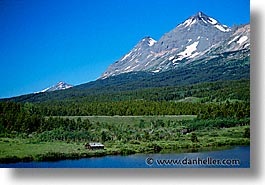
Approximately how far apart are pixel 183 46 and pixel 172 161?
0.80 meters

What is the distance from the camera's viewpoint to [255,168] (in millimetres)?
3760

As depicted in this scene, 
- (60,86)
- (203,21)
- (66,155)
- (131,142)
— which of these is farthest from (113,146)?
(203,21)

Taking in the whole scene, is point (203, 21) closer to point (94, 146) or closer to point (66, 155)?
point (94, 146)

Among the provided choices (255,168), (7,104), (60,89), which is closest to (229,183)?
(255,168)

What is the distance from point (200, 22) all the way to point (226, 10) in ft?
0.64

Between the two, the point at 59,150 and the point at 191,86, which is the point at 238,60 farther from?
the point at 59,150

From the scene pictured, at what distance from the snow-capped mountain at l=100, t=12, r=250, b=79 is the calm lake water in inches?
23.7

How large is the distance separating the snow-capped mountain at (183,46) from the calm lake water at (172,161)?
1.97 ft

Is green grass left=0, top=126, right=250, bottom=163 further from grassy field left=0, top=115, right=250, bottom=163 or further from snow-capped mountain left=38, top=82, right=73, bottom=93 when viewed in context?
snow-capped mountain left=38, top=82, right=73, bottom=93

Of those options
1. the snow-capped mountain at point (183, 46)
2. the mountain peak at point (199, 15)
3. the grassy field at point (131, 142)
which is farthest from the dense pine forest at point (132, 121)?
the mountain peak at point (199, 15)

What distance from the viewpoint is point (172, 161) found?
3.89 m

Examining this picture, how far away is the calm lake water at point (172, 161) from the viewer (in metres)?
3.82

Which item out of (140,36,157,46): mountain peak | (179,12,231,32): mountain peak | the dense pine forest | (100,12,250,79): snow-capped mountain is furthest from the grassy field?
(179,12,231,32): mountain peak

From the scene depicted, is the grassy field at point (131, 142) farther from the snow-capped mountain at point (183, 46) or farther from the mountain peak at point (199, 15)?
the mountain peak at point (199, 15)
